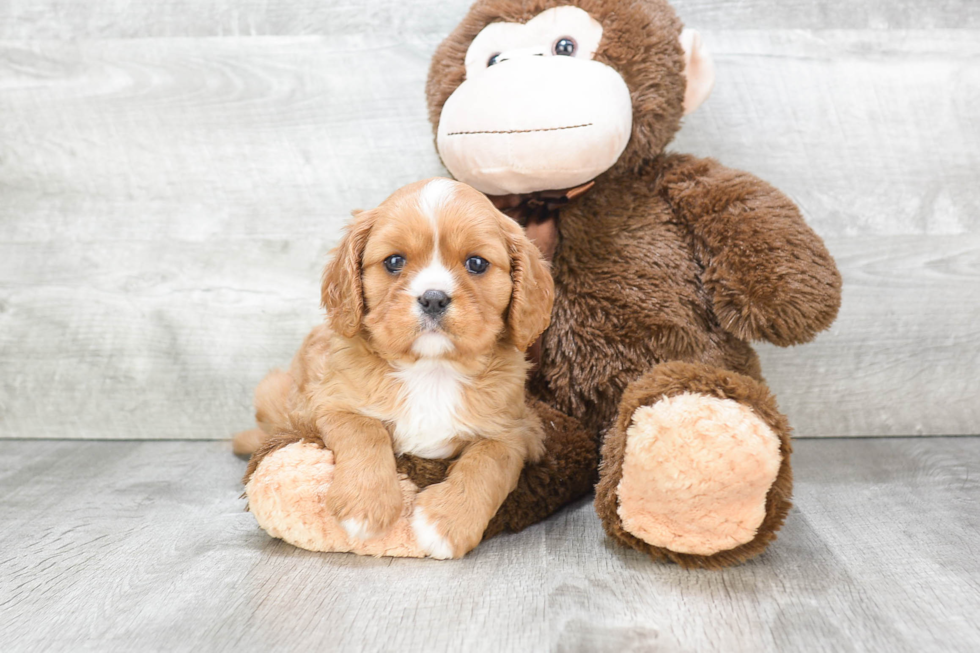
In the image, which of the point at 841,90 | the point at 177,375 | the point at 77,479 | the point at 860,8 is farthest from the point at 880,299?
the point at 77,479

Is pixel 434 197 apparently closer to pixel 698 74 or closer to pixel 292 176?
pixel 698 74

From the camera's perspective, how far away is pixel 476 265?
1654 mm

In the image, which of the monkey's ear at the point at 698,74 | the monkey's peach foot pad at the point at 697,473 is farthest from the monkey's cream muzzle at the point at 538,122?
the monkey's peach foot pad at the point at 697,473

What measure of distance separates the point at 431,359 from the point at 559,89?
2.19ft

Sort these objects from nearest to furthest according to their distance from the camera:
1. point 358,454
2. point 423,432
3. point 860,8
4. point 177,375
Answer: point 358,454, point 423,432, point 860,8, point 177,375

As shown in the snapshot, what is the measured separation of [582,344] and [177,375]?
1.46 meters

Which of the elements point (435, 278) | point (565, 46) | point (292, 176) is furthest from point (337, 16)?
point (435, 278)

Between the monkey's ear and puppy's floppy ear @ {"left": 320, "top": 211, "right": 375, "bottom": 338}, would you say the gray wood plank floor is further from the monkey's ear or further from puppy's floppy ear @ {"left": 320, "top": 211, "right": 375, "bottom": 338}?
the monkey's ear

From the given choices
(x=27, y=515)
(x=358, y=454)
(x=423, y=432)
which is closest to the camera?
(x=358, y=454)

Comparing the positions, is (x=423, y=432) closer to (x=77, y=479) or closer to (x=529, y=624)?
(x=529, y=624)

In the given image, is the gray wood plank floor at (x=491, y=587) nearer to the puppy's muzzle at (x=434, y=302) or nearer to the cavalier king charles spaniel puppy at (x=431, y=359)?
the cavalier king charles spaniel puppy at (x=431, y=359)

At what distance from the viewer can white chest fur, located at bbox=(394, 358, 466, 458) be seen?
1.73 meters

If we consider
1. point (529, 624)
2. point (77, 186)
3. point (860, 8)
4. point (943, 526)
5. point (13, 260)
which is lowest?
point (943, 526)

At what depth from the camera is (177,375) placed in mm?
2721
